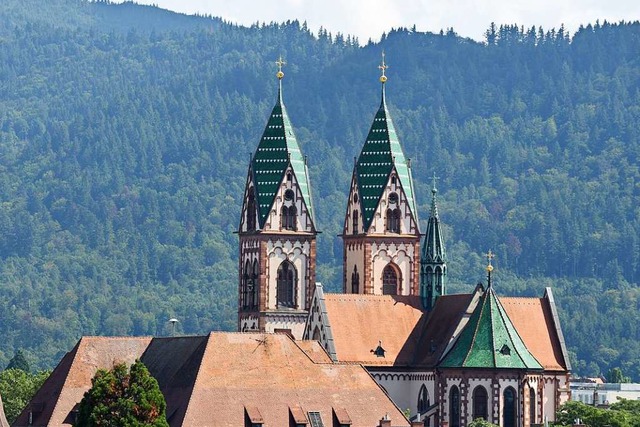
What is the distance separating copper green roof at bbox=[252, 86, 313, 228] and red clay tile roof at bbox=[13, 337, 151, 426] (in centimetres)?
2725

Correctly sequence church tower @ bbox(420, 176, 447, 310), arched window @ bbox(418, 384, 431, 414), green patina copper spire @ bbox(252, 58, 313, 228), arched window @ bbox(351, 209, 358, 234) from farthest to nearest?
arched window @ bbox(351, 209, 358, 234), green patina copper spire @ bbox(252, 58, 313, 228), church tower @ bbox(420, 176, 447, 310), arched window @ bbox(418, 384, 431, 414)

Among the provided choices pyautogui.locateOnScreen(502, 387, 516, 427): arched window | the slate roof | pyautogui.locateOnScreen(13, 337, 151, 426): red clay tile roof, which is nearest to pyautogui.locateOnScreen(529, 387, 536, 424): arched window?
pyautogui.locateOnScreen(502, 387, 516, 427): arched window

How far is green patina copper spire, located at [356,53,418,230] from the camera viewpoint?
484ft

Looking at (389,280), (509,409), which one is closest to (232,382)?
(509,409)

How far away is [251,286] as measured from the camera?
481 feet

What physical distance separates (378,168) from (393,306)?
11.7 m

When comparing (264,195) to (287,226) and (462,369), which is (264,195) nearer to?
(287,226)

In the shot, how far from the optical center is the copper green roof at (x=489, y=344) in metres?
132

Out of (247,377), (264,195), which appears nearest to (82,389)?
(247,377)

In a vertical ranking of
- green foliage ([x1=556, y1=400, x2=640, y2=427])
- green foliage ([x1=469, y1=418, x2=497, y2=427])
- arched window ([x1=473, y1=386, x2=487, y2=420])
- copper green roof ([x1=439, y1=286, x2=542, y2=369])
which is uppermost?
copper green roof ([x1=439, y1=286, x2=542, y2=369])

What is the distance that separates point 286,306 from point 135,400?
147 ft

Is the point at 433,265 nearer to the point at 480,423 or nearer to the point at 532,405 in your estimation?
the point at 532,405

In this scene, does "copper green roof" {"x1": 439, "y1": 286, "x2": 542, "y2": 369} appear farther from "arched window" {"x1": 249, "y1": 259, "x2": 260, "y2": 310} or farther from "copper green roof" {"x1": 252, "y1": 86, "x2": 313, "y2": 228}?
"copper green roof" {"x1": 252, "y1": 86, "x2": 313, "y2": 228}

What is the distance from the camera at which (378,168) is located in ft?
487
